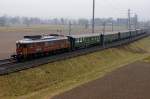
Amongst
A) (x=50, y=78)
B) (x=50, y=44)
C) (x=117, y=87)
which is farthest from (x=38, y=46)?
(x=117, y=87)

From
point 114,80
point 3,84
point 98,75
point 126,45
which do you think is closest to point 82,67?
point 98,75

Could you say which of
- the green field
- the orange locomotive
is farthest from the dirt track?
the orange locomotive

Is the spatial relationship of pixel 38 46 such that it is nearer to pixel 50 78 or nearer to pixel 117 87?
pixel 50 78

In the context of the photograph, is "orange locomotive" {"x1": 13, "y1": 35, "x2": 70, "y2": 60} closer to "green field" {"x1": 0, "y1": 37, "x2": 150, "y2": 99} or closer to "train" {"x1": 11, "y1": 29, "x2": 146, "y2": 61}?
"train" {"x1": 11, "y1": 29, "x2": 146, "y2": 61}

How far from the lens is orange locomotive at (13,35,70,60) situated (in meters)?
43.9

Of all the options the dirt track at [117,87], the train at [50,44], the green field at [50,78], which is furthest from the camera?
the train at [50,44]

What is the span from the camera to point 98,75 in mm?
44312

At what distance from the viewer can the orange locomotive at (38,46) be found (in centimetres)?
4394

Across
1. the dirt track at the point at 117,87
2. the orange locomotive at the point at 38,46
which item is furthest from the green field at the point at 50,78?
the orange locomotive at the point at 38,46

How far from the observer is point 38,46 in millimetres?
47094

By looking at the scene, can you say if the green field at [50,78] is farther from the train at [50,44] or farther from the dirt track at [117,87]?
the train at [50,44]

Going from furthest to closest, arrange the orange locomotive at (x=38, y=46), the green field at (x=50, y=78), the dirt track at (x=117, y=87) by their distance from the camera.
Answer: the orange locomotive at (x=38, y=46)
the green field at (x=50, y=78)
the dirt track at (x=117, y=87)

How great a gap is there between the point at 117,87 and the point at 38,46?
15.2m

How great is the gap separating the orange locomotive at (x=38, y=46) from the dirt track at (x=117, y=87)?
10376 millimetres
